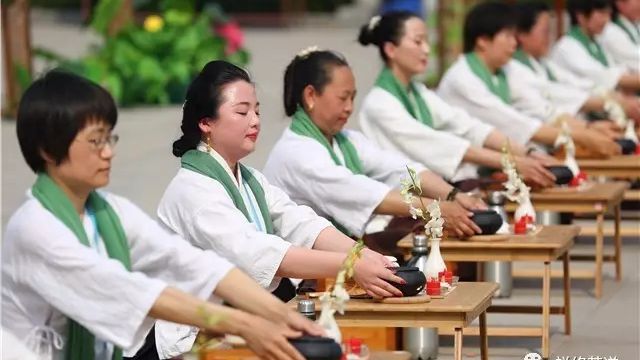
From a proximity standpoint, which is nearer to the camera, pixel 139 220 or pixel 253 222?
pixel 139 220

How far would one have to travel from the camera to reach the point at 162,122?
51.7 ft

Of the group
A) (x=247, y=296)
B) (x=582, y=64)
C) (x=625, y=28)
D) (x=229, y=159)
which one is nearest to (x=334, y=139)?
(x=229, y=159)

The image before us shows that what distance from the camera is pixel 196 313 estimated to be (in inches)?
183

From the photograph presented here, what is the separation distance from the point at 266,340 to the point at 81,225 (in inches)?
21.3

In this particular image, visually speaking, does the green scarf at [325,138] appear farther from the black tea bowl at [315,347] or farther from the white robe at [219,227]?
the black tea bowl at [315,347]

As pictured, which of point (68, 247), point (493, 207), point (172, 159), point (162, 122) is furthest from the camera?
point (162, 122)

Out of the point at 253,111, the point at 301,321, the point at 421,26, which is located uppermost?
the point at 421,26

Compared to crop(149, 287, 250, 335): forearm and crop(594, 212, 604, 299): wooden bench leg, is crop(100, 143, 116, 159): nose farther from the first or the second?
crop(594, 212, 604, 299): wooden bench leg

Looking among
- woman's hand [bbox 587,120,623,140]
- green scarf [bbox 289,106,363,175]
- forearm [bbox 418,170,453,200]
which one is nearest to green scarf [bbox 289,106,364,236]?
green scarf [bbox 289,106,363,175]

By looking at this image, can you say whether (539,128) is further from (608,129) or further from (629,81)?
(629,81)

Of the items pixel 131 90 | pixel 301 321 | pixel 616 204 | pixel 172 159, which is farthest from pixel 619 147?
pixel 131 90

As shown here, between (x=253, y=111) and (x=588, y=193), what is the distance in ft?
10.6

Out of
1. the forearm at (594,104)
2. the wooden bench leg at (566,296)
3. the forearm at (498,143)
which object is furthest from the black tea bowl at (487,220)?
the forearm at (594,104)

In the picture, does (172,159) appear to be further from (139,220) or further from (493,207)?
(139,220)
